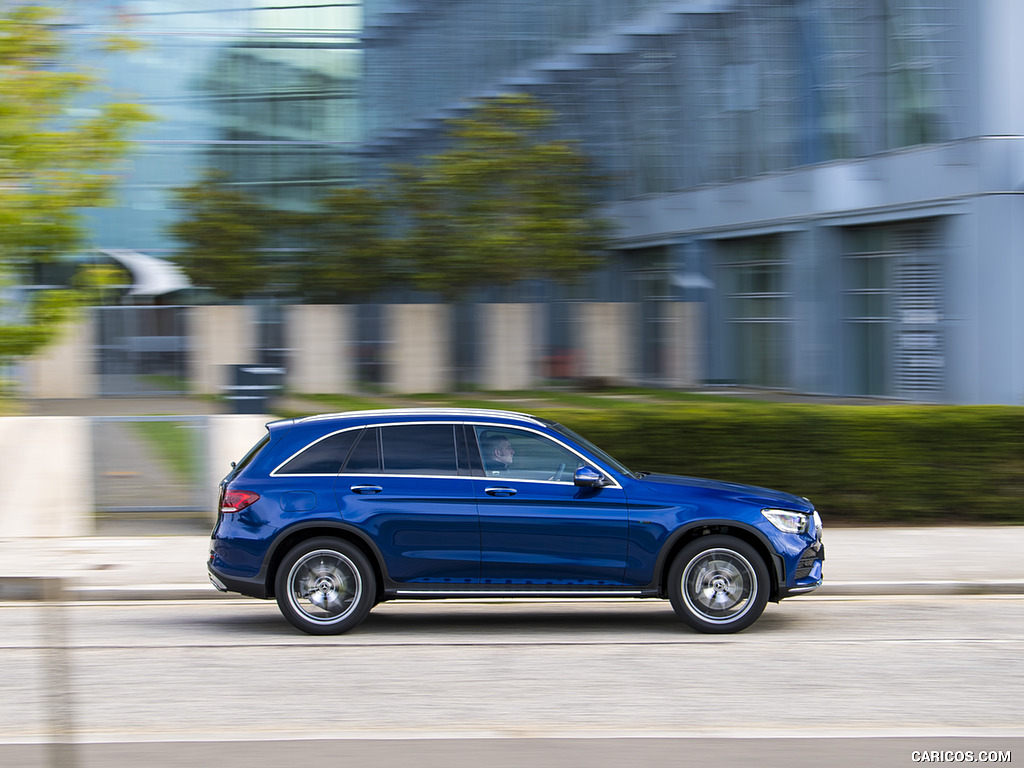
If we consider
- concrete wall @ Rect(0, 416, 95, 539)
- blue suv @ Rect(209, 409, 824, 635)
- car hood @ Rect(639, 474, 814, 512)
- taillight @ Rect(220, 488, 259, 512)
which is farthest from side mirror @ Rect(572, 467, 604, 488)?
concrete wall @ Rect(0, 416, 95, 539)

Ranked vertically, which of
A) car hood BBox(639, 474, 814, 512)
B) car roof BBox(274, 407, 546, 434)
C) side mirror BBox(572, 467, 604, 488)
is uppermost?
car roof BBox(274, 407, 546, 434)

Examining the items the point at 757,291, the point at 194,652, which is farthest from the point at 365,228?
the point at 194,652

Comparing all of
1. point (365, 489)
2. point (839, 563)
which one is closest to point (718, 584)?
point (365, 489)

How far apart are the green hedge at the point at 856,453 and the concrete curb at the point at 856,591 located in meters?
2.94

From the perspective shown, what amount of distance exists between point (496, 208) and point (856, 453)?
49.8ft

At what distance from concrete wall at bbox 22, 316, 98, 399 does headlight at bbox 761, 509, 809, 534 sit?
23.0 meters

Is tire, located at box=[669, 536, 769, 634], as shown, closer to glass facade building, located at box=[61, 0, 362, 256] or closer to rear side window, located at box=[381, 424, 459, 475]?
rear side window, located at box=[381, 424, 459, 475]

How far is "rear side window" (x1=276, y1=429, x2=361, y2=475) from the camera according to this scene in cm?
839

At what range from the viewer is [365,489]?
27.2 feet

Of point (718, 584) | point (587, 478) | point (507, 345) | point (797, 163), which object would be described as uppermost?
point (797, 163)

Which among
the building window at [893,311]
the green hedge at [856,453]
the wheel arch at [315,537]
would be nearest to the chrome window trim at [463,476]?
the wheel arch at [315,537]

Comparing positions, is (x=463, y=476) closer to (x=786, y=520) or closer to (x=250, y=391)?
(x=786, y=520)

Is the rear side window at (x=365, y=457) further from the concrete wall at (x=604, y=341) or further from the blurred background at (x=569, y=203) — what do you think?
the concrete wall at (x=604, y=341)

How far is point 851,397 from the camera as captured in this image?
Result: 78.6 ft
